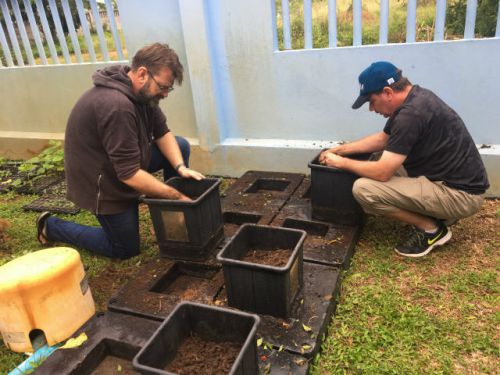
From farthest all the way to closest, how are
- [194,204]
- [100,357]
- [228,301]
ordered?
[194,204] < [228,301] < [100,357]

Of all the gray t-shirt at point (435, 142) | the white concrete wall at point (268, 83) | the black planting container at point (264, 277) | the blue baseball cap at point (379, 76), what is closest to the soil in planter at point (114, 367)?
the black planting container at point (264, 277)

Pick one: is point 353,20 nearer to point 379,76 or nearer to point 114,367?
point 379,76

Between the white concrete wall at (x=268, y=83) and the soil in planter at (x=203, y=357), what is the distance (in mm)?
2547

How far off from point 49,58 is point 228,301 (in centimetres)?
445

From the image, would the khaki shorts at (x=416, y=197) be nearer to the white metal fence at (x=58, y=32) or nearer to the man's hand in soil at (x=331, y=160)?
the man's hand in soil at (x=331, y=160)

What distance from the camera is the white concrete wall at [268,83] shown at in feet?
11.1

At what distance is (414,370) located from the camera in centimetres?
199

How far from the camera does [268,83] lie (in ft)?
13.2

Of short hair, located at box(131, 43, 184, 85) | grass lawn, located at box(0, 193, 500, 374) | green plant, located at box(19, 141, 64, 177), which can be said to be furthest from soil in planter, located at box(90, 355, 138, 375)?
green plant, located at box(19, 141, 64, 177)

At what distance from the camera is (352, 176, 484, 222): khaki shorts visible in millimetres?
2717

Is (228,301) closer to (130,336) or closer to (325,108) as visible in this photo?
(130,336)

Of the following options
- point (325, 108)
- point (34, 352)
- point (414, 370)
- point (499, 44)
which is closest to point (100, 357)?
point (34, 352)

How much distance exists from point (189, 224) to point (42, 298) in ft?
3.22

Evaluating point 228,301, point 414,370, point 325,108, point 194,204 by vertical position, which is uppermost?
point 325,108
